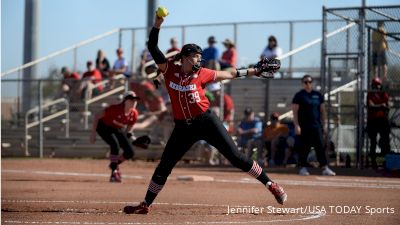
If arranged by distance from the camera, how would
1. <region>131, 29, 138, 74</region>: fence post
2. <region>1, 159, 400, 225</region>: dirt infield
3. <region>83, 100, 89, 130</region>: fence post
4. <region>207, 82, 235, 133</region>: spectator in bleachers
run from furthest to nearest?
1. <region>131, 29, 138, 74</region>: fence post
2. <region>83, 100, 89, 130</region>: fence post
3. <region>207, 82, 235, 133</region>: spectator in bleachers
4. <region>1, 159, 400, 225</region>: dirt infield

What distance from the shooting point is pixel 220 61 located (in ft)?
78.2

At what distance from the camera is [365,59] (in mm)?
19906

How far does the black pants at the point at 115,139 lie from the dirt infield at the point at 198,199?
0.63 meters

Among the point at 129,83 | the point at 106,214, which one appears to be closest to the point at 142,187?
the point at 106,214

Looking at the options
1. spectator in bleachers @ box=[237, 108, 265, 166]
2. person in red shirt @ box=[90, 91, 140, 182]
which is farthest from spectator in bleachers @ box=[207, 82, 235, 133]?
person in red shirt @ box=[90, 91, 140, 182]

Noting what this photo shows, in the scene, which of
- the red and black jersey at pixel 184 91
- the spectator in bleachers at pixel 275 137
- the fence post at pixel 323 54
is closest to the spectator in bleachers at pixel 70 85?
the spectator in bleachers at pixel 275 137

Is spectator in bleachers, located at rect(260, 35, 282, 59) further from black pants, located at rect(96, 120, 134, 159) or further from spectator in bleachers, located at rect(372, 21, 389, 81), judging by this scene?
black pants, located at rect(96, 120, 134, 159)

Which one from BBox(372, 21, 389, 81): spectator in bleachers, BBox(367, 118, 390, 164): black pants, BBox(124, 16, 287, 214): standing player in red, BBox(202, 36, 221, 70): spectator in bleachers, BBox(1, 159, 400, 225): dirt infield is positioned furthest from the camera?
BBox(202, 36, 221, 70): spectator in bleachers

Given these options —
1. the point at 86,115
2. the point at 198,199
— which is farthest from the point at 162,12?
the point at 86,115

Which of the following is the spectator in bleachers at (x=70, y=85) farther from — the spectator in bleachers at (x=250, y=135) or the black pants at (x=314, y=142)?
the black pants at (x=314, y=142)

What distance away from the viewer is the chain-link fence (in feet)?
63.7

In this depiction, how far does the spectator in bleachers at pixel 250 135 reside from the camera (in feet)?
71.2

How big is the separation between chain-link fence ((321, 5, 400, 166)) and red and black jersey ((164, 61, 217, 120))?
31.1 ft

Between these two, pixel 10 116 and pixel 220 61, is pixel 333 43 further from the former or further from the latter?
pixel 10 116
